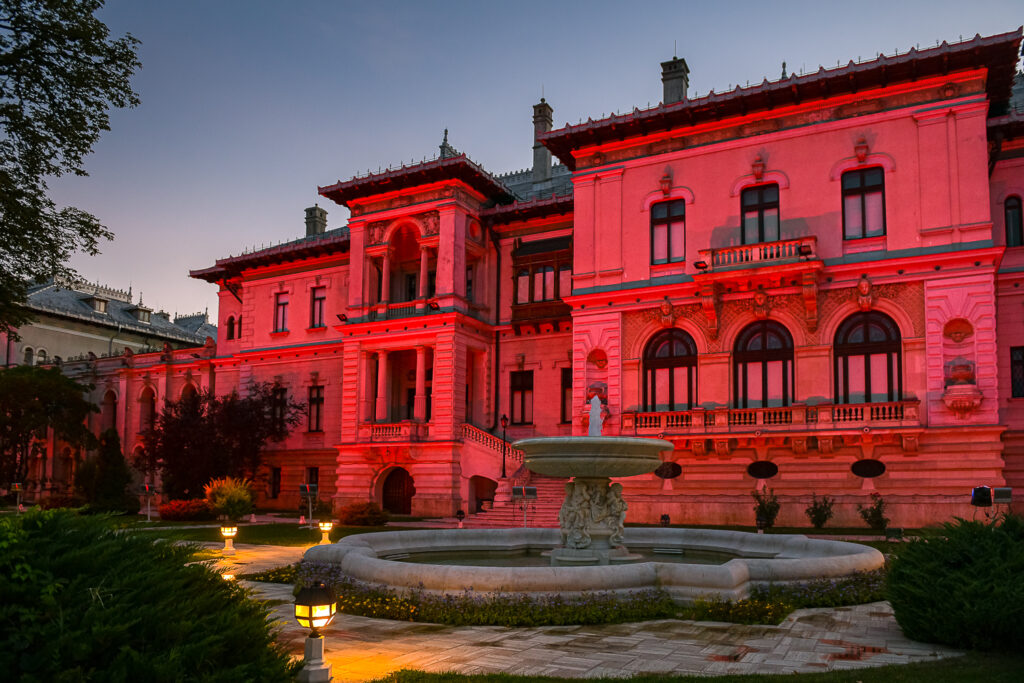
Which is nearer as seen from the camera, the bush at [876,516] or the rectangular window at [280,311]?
the bush at [876,516]

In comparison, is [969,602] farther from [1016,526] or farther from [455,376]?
[455,376]

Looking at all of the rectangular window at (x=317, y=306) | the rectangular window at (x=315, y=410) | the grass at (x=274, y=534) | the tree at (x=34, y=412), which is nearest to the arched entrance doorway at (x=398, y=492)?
the rectangular window at (x=315, y=410)

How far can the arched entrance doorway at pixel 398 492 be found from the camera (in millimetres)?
36844

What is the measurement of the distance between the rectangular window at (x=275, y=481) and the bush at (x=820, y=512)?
27135mm

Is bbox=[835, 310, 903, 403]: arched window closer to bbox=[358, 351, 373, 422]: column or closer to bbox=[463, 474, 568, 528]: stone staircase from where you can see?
bbox=[463, 474, 568, 528]: stone staircase

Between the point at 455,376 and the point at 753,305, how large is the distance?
13.0 metres

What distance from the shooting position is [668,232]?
31031 mm

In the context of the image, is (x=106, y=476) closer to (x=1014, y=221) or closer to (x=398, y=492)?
(x=398, y=492)

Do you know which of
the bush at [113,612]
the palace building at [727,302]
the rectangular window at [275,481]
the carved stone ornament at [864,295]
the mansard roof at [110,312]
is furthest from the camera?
the mansard roof at [110,312]

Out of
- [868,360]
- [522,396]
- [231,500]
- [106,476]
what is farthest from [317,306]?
[868,360]

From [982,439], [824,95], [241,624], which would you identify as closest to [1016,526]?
[241,624]

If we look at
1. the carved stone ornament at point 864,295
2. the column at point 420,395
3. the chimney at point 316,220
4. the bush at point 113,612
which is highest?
the chimney at point 316,220

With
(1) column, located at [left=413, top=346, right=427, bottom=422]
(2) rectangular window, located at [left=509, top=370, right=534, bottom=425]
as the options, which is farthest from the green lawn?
Result: (2) rectangular window, located at [left=509, top=370, right=534, bottom=425]

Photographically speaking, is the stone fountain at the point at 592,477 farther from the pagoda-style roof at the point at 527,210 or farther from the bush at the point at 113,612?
the pagoda-style roof at the point at 527,210
